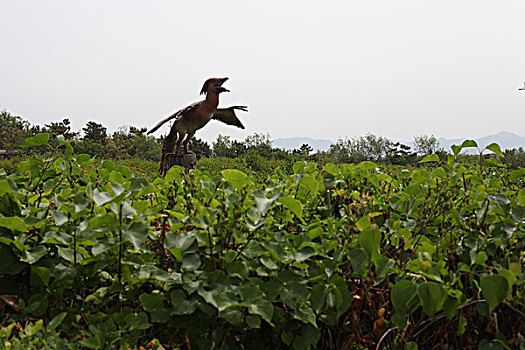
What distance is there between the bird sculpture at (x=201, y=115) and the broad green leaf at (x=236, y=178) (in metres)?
6.64

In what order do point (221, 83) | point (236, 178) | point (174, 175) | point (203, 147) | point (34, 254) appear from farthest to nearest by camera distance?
point (203, 147) < point (221, 83) < point (174, 175) < point (236, 178) < point (34, 254)

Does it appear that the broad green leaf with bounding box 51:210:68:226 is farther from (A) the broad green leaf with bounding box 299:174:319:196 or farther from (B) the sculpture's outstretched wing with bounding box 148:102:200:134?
(B) the sculpture's outstretched wing with bounding box 148:102:200:134

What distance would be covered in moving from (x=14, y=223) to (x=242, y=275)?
689 mm

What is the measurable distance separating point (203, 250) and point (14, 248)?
1.91ft

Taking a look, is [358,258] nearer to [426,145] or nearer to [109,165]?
[109,165]

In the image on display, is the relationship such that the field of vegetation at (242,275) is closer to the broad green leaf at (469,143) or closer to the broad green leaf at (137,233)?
the broad green leaf at (137,233)

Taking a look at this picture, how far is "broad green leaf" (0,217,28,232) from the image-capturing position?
1144 millimetres

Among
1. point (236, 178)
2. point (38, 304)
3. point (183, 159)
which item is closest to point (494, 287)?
point (236, 178)

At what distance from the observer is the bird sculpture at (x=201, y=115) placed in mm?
7973

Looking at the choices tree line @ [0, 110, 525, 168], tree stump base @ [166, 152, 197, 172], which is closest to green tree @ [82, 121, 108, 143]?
tree line @ [0, 110, 525, 168]

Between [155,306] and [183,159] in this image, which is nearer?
[155,306]

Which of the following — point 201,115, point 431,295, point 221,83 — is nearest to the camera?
point 431,295

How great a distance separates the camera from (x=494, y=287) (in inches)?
43.6

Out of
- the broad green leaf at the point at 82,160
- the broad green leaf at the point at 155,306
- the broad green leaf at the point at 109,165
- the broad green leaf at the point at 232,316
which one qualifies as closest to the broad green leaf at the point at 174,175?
the broad green leaf at the point at 109,165
